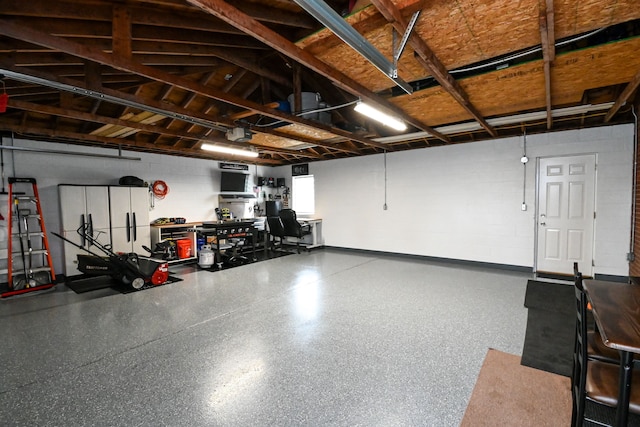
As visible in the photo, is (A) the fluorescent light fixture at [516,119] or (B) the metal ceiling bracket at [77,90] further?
(A) the fluorescent light fixture at [516,119]

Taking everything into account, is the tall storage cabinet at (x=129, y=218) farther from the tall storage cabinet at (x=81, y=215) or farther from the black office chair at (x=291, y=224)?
the black office chair at (x=291, y=224)

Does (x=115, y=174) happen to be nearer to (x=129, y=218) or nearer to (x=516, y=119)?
(x=129, y=218)

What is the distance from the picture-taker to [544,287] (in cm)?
454

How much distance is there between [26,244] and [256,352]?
5.10m

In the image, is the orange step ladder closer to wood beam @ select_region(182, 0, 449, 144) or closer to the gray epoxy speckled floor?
the gray epoxy speckled floor

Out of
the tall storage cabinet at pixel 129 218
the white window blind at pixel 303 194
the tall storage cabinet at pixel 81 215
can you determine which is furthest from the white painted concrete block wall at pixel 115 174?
the white window blind at pixel 303 194

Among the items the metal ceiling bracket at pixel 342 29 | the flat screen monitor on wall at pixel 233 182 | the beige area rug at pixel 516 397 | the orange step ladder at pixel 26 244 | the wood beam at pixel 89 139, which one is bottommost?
the beige area rug at pixel 516 397

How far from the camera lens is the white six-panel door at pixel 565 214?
4848mm

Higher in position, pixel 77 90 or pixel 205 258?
pixel 77 90

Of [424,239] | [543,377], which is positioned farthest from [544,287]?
[543,377]

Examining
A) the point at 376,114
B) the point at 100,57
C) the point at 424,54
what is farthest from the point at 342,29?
the point at 376,114

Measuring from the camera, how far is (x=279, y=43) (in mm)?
2090

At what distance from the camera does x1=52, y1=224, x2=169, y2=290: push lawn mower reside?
4.56 m

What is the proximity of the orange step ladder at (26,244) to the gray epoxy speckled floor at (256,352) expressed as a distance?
46 cm
